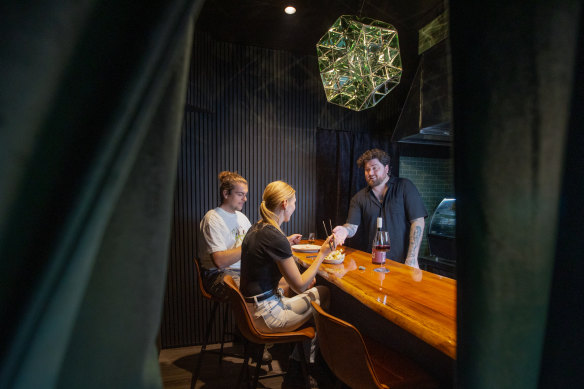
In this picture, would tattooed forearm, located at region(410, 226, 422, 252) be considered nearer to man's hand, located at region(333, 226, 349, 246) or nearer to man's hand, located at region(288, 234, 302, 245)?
man's hand, located at region(333, 226, 349, 246)

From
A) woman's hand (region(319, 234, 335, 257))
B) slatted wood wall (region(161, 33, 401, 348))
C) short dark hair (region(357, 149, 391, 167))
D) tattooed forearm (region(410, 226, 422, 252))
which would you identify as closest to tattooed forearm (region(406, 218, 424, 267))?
tattooed forearm (region(410, 226, 422, 252))

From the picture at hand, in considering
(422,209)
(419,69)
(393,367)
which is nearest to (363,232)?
(422,209)

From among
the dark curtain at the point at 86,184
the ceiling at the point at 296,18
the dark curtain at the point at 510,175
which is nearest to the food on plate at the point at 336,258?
the dark curtain at the point at 510,175

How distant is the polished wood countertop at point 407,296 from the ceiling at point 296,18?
2354 mm

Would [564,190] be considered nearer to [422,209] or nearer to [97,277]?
[97,277]

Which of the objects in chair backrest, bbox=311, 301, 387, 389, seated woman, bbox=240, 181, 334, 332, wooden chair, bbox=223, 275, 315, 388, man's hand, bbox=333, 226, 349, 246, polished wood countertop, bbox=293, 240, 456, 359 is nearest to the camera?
polished wood countertop, bbox=293, 240, 456, 359

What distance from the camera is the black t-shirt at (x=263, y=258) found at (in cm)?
207

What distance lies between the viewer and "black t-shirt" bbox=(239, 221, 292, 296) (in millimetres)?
2068

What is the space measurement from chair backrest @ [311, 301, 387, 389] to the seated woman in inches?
24.3

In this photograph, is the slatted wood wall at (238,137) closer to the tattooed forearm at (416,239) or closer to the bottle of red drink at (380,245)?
the tattooed forearm at (416,239)

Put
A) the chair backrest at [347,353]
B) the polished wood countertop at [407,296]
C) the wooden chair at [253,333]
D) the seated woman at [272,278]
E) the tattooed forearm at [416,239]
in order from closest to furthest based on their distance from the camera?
the polished wood countertop at [407,296]
the chair backrest at [347,353]
the wooden chair at [253,333]
the seated woman at [272,278]
the tattooed forearm at [416,239]

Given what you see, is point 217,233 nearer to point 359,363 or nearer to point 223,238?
point 223,238

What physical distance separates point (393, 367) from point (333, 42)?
212 cm

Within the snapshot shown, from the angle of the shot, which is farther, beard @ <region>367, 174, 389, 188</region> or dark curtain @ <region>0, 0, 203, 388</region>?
beard @ <region>367, 174, 389, 188</region>
